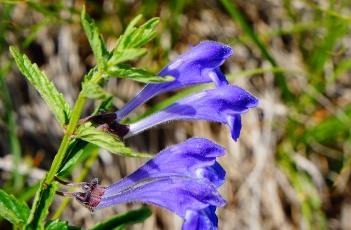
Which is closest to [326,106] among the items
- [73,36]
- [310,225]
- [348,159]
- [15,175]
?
[348,159]

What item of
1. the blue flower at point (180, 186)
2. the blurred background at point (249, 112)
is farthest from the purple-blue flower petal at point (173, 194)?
the blurred background at point (249, 112)

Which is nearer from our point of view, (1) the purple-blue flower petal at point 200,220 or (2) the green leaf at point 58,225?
(1) the purple-blue flower petal at point 200,220

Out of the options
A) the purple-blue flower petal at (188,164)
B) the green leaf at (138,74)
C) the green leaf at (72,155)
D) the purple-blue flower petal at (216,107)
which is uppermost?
the green leaf at (138,74)

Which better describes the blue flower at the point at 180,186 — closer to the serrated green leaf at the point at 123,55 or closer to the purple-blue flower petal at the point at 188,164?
the purple-blue flower petal at the point at 188,164

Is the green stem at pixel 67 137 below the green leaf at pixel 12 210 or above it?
above

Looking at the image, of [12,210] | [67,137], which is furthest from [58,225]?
[67,137]

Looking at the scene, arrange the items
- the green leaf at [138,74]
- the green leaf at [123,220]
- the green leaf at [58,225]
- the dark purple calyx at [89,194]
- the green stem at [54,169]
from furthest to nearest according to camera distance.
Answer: the green leaf at [123,220]
the green leaf at [58,225]
the dark purple calyx at [89,194]
the green stem at [54,169]
the green leaf at [138,74]

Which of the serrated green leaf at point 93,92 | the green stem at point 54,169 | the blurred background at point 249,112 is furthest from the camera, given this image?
the blurred background at point 249,112
